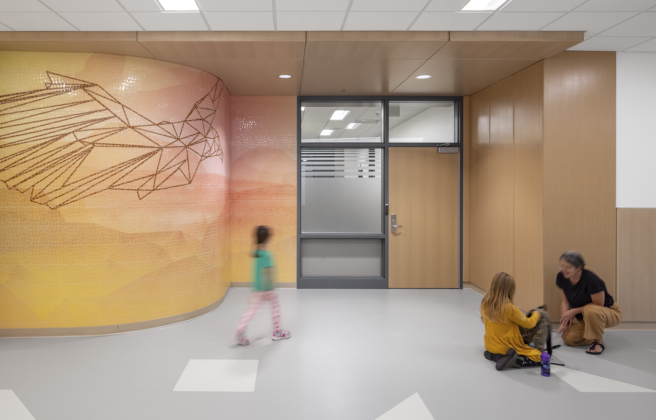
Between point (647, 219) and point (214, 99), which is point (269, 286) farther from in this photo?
point (647, 219)

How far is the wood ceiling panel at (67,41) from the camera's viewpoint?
Result: 134 inches

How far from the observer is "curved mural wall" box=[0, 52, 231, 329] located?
3625 mm

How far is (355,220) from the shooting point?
227 inches

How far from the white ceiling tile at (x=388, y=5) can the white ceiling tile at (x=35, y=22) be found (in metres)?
2.56

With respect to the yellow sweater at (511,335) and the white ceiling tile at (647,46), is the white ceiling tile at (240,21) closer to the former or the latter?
the yellow sweater at (511,335)

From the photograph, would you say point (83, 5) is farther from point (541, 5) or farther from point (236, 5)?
point (541, 5)

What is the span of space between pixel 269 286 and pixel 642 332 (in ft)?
12.9

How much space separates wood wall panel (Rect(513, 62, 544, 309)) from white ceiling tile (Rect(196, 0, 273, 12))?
9.62ft

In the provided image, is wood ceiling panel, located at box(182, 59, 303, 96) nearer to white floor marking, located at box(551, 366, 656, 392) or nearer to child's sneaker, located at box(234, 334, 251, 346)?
child's sneaker, located at box(234, 334, 251, 346)

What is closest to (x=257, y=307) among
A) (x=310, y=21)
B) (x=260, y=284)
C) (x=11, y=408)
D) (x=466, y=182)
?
(x=260, y=284)

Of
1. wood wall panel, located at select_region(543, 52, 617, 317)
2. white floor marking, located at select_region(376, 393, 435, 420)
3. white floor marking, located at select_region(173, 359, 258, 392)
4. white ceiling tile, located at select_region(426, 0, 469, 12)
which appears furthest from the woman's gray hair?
white floor marking, located at select_region(173, 359, 258, 392)

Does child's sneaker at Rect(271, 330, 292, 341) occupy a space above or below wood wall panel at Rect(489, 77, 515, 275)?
below

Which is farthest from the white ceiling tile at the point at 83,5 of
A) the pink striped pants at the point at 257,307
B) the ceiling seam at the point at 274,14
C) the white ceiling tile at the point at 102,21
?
the pink striped pants at the point at 257,307

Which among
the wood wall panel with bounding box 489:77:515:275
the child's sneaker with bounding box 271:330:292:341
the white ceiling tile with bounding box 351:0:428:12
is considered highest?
the white ceiling tile with bounding box 351:0:428:12
